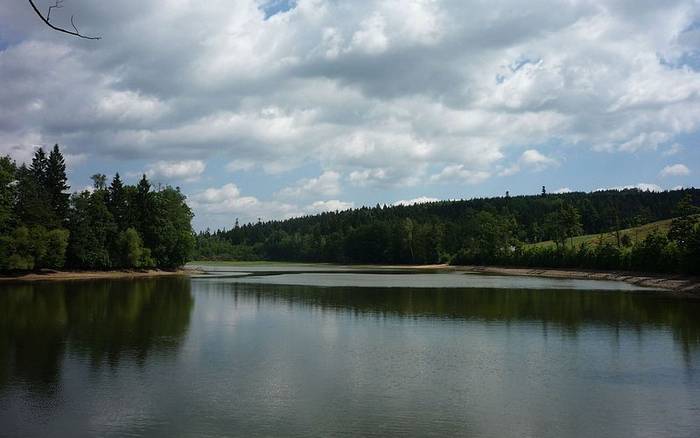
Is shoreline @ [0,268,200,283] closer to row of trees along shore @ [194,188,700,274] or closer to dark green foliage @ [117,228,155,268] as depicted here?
dark green foliage @ [117,228,155,268]

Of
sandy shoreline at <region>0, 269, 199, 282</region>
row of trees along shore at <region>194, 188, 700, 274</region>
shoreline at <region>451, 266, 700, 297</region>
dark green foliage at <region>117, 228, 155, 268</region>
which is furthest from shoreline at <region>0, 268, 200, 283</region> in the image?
row of trees along shore at <region>194, 188, 700, 274</region>

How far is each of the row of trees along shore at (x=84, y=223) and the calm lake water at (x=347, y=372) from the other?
108ft

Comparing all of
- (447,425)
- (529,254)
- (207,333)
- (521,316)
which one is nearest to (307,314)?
(207,333)

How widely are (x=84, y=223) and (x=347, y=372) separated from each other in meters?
68.0

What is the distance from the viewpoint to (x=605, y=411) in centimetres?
1568

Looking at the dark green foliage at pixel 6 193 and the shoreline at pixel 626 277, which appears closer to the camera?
the shoreline at pixel 626 277

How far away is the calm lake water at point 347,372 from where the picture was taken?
1442 cm

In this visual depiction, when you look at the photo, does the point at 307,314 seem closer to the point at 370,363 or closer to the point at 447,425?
the point at 370,363

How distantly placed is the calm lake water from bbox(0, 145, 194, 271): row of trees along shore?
32852 millimetres

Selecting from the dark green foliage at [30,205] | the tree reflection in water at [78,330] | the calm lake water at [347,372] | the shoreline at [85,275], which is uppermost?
the dark green foliage at [30,205]

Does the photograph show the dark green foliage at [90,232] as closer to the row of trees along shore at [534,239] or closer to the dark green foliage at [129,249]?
the dark green foliage at [129,249]

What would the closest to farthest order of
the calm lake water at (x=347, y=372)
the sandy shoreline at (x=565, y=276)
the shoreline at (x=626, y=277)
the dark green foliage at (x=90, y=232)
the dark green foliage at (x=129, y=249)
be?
the calm lake water at (x=347, y=372) → the shoreline at (x=626, y=277) → the sandy shoreline at (x=565, y=276) → the dark green foliage at (x=90, y=232) → the dark green foliage at (x=129, y=249)

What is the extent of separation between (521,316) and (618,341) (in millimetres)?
9965

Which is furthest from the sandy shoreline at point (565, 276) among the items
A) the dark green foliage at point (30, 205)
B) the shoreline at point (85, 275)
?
the dark green foliage at point (30, 205)
